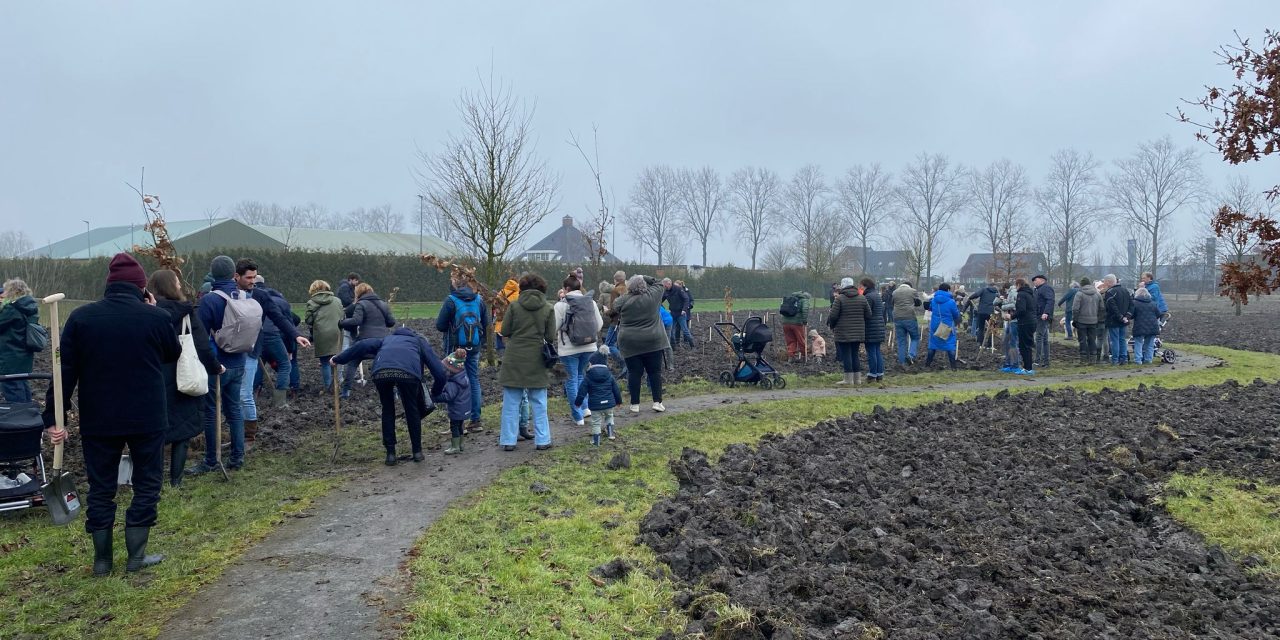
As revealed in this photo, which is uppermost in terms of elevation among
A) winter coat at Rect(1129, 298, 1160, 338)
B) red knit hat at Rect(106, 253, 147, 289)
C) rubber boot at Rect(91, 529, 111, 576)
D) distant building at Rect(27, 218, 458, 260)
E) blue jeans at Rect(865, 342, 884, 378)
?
distant building at Rect(27, 218, 458, 260)

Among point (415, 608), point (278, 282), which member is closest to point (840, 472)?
point (415, 608)

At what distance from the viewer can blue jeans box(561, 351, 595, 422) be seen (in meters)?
9.61

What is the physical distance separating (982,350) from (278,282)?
86.0 ft

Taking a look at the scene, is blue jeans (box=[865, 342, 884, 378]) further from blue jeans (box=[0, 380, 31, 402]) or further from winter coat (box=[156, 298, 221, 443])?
blue jeans (box=[0, 380, 31, 402])

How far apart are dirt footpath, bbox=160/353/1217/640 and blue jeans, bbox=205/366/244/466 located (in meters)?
1.37

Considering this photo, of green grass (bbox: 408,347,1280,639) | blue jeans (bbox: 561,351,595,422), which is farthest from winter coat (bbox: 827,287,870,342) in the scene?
blue jeans (bbox: 561,351,595,422)

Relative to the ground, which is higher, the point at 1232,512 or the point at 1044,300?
the point at 1044,300

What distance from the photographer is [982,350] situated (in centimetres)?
1981

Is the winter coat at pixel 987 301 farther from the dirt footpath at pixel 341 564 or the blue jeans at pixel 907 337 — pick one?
the dirt footpath at pixel 341 564

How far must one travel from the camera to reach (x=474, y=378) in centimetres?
1002

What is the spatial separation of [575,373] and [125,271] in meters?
5.22

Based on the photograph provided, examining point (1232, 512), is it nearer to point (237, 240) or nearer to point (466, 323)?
point (466, 323)

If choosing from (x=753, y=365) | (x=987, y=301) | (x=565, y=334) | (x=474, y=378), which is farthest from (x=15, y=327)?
(x=987, y=301)

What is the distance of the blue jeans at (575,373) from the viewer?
961 centimetres
